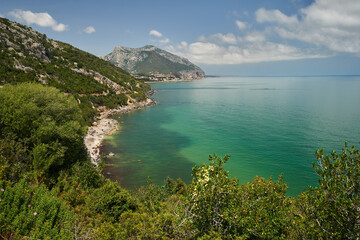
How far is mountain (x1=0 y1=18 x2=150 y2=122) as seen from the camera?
63.9m

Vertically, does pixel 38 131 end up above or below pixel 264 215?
above

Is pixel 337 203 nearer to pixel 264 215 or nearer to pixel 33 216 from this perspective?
pixel 264 215

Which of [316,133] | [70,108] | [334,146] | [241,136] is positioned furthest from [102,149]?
[316,133]

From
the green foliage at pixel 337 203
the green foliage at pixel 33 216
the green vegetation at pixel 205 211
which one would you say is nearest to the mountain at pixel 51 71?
the green vegetation at pixel 205 211

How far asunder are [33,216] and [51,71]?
264ft

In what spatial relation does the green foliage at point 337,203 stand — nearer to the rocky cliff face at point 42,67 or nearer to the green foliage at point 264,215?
the green foliage at point 264,215

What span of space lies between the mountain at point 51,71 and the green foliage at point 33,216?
173 ft

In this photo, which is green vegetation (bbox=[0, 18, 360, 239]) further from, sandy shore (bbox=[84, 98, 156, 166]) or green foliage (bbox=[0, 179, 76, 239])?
sandy shore (bbox=[84, 98, 156, 166])

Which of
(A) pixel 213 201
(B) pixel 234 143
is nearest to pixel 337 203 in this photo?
(A) pixel 213 201

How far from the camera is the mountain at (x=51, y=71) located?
63.9 m

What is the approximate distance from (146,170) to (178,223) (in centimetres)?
2975

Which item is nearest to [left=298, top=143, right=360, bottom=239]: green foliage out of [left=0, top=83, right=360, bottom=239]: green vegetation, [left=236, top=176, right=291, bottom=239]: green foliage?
[left=0, top=83, right=360, bottom=239]: green vegetation

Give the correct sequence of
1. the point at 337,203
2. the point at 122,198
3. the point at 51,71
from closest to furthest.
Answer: the point at 337,203 < the point at 122,198 < the point at 51,71

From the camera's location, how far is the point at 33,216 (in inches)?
456
